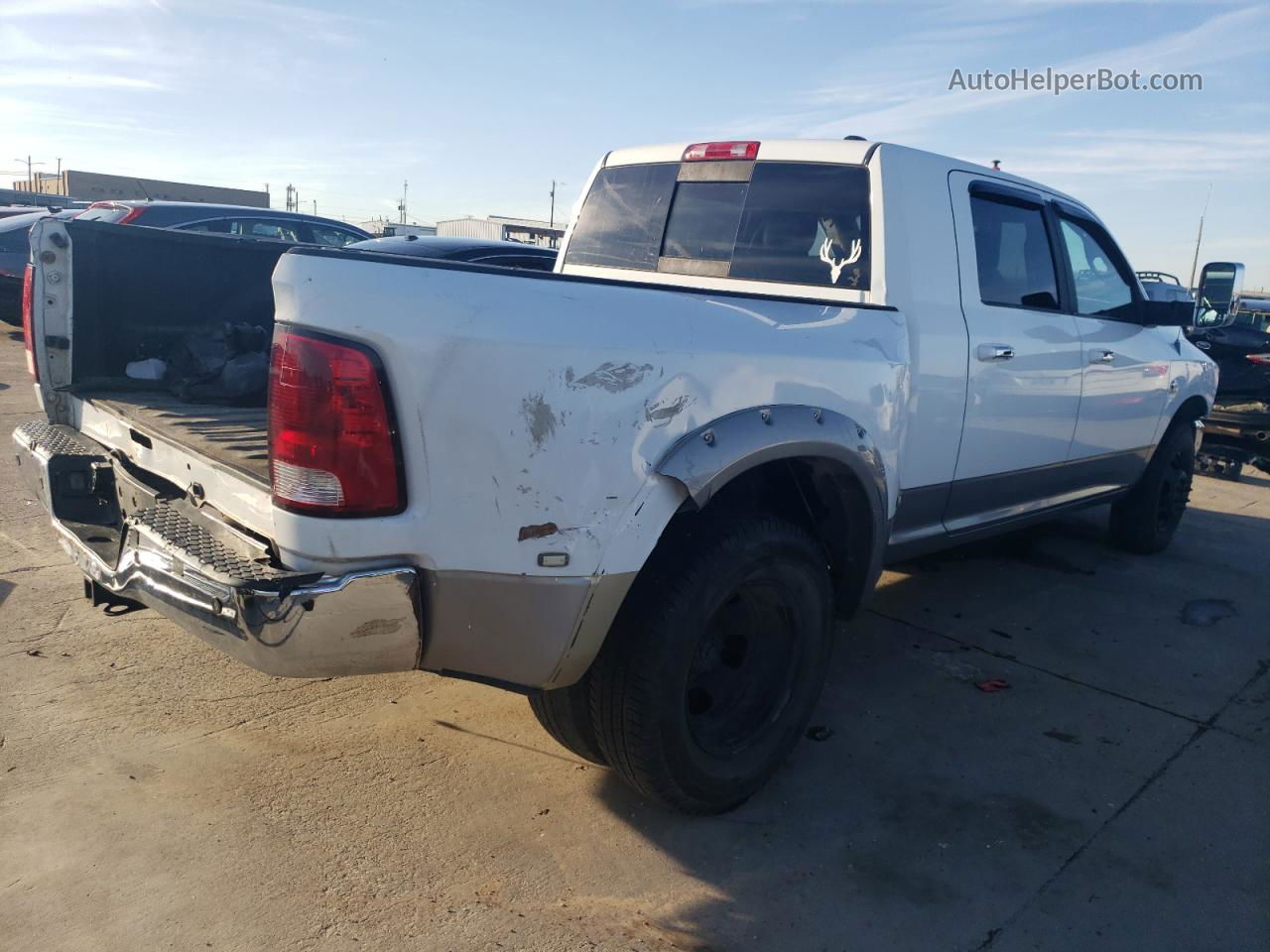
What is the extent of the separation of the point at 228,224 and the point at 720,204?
6862 mm

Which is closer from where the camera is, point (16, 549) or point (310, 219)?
point (16, 549)

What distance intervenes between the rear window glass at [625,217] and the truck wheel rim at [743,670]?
183 centimetres

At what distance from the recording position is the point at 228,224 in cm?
920

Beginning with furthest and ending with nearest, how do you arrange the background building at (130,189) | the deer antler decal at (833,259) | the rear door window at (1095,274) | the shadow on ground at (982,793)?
1. the background building at (130,189)
2. the rear door window at (1095,274)
3. the deer antler decal at (833,259)
4. the shadow on ground at (982,793)

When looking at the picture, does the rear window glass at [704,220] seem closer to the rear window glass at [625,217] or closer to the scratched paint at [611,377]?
the rear window glass at [625,217]

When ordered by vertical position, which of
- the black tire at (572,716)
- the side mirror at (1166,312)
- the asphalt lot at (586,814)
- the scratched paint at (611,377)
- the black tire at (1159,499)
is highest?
the side mirror at (1166,312)

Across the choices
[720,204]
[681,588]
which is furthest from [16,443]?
[720,204]

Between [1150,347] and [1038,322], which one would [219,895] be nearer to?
Result: [1038,322]

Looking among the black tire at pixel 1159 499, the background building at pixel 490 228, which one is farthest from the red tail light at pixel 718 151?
the background building at pixel 490 228

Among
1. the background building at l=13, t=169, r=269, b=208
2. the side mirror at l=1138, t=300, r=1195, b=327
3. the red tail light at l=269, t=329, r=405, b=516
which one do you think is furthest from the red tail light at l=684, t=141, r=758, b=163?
the background building at l=13, t=169, r=269, b=208

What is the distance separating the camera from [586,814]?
9.50ft

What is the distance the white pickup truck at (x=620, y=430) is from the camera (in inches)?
84.0

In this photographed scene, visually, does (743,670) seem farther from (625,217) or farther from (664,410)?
(625,217)

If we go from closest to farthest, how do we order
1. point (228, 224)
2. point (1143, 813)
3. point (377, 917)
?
point (377, 917) < point (1143, 813) < point (228, 224)
